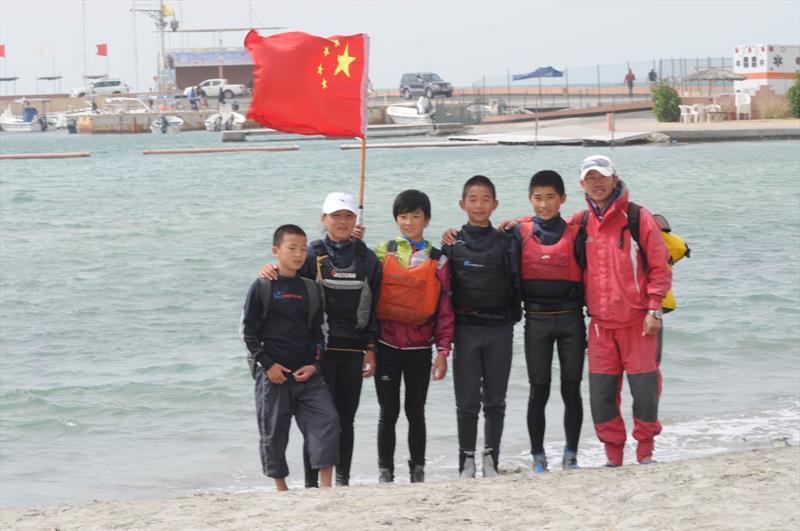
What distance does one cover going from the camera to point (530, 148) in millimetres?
50750

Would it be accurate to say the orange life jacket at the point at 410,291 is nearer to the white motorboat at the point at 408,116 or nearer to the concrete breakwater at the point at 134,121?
the white motorboat at the point at 408,116

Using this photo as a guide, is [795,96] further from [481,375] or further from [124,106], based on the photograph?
[124,106]

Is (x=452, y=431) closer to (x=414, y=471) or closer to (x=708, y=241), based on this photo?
(x=414, y=471)

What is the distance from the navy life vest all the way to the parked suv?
73448 mm

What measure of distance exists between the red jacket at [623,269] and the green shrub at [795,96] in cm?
4710

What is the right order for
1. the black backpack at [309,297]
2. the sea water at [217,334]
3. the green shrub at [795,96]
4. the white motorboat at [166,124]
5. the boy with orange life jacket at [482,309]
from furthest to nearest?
the white motorboat at [166,124]
the green shrub at [795,96]
the sea water at [217,334]
the boy with orange life jacket at [482,309]
the black backpack at [309,297]

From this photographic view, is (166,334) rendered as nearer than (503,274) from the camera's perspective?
No

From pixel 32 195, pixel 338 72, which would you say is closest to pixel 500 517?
pixel 338 72

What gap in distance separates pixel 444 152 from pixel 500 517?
46590 mm

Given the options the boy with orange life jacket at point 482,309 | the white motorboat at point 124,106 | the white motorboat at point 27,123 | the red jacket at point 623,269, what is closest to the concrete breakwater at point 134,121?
the white motorboat at point 124,106

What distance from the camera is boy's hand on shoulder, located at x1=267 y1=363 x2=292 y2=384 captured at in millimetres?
6258

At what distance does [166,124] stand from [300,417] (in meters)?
88.3

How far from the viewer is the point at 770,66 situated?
5356 centimetres

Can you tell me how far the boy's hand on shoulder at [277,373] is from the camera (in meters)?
6.26
